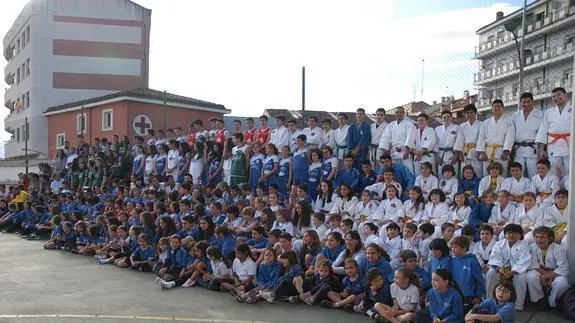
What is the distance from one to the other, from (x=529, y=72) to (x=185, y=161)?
89.0 ft

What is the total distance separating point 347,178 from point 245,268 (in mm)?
3131

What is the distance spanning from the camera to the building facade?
2458cm

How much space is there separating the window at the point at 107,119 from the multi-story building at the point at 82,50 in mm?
12171

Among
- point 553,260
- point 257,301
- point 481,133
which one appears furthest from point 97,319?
point 481,133

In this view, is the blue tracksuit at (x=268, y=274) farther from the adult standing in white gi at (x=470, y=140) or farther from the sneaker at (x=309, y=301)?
the adult standing in white gi at (x=470, y=140)

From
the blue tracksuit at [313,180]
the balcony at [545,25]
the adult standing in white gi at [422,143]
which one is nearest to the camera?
the adult standing in white gi at [422,143]

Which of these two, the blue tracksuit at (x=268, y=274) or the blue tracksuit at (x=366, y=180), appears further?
the blue tracksuit at (x=366, y=180)

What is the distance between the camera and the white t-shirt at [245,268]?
8539mm

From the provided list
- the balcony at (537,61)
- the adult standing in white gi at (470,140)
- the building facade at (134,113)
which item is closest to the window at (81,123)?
the building facade at (134,113)

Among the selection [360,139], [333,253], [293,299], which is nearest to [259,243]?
[333,253]

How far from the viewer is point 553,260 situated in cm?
704

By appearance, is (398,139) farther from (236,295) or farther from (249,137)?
(236,295)

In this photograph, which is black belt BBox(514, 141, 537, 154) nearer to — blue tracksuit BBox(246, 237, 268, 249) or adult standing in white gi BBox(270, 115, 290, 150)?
blue tracksuit BBox(246, 237, 268, 249)

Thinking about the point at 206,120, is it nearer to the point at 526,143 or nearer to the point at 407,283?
the point at 526,143
